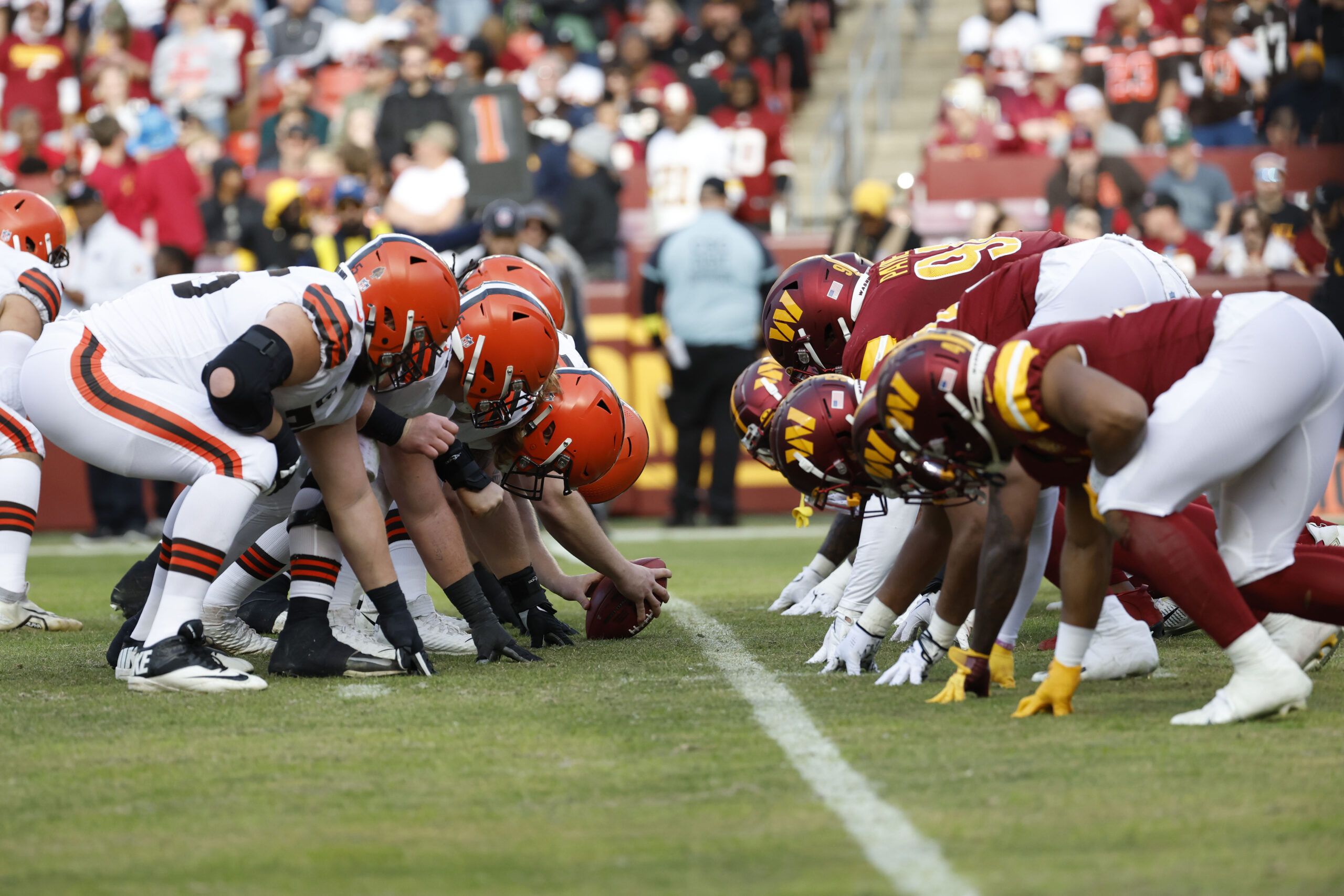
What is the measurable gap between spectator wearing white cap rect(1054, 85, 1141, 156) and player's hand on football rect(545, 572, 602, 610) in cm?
842

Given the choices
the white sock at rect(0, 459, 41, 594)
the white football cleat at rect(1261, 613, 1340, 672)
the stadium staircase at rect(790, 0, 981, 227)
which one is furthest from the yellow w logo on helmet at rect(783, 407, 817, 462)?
the stadium staircase at rect(790, 0, 981, 227)

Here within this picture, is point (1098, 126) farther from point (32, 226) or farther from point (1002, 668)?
point (1002, 668)

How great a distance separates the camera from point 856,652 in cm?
521

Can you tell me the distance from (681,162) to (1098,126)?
3615 millimetres

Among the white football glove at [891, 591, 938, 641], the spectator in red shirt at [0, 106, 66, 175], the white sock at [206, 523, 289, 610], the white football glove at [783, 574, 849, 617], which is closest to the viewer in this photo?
the white sock at [206, 523, 289, 610]

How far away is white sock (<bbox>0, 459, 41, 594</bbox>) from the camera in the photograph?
690 cm

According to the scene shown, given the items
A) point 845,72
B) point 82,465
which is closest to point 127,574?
point 82,465

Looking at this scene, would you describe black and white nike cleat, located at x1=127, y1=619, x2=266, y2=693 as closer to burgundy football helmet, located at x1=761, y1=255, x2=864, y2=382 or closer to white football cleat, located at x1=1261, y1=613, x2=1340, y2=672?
burgundy football helmet, located at x1=761, y1=255, x2=864, y2=382

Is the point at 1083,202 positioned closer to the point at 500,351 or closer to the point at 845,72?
the point at 845,72

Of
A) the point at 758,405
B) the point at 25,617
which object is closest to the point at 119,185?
the point at 25,617

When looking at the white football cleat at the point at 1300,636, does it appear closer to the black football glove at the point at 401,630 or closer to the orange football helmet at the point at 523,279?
the black football glove at the point at 401,630

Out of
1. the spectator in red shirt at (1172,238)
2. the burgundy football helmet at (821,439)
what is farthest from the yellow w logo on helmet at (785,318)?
the spectator in red shirt at (1172,238)

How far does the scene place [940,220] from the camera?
44.8 ft

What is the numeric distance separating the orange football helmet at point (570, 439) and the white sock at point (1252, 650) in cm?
245
